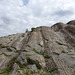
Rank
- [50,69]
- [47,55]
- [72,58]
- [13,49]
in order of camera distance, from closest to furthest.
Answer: [50,69] → [72,58] → [47,55] → [13,49]

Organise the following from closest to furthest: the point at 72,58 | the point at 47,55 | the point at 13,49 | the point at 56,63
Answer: the point at 56,63, the point at 72,58, the point at 47,55, the point at 13,49

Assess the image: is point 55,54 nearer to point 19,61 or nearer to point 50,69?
point 50,69

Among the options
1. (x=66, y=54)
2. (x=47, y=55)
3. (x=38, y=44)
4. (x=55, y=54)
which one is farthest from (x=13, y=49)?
(x=66, y=54)

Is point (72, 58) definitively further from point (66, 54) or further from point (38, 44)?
point (38, 44)

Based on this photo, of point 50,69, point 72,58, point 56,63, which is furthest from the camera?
point 72,58

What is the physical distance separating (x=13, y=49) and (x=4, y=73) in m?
7.48

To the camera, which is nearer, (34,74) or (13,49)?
(34,74)

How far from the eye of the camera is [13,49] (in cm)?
1703

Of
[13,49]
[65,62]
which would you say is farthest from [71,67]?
[13,49]

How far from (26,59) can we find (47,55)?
146 inches

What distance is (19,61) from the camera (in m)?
11.6

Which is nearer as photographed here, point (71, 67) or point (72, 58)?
point (71, 67)

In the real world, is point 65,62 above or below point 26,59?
below

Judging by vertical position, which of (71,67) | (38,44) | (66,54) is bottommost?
(71,67)
